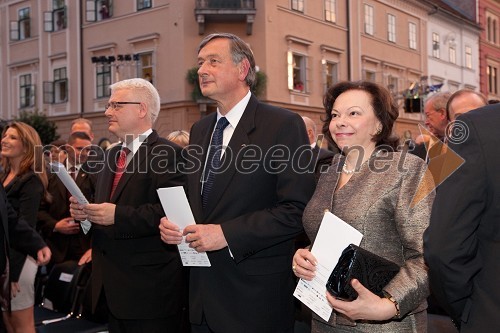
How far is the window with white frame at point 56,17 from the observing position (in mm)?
21594

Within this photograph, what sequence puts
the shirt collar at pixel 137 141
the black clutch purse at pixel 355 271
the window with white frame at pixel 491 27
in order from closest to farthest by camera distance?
the black clutch purse at pixel 355 271
the shirt collar at pixel 137 141
the window with white frame at pixel 491 27

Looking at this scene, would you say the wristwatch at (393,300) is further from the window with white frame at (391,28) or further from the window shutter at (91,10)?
the window shutter at (91,10)

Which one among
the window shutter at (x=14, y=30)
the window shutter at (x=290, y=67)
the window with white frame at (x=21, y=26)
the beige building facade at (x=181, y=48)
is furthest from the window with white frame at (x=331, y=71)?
the window shutter at (x=14, y=30)

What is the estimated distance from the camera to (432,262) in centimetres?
190

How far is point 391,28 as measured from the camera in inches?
835

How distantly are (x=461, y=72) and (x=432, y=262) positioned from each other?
1051 inches

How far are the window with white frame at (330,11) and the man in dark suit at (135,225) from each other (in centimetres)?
1602

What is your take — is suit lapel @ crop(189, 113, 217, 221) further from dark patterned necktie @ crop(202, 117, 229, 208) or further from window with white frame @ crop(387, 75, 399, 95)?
window with white frame @ crop(387, 75, 399, 95)

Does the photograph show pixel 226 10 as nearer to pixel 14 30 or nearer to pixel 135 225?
pixel 14 30

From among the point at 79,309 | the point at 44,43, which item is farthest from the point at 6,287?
the point at 44,43

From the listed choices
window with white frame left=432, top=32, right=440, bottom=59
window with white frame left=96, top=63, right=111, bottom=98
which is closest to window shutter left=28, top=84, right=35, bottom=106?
window with white frame left=96, top=63, right=111, bottom=98

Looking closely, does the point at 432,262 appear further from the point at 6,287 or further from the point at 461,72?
the point at 461,72

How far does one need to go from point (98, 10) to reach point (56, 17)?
92.5 inches

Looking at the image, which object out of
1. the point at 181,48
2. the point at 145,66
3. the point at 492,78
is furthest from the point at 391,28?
the point at 145,66
